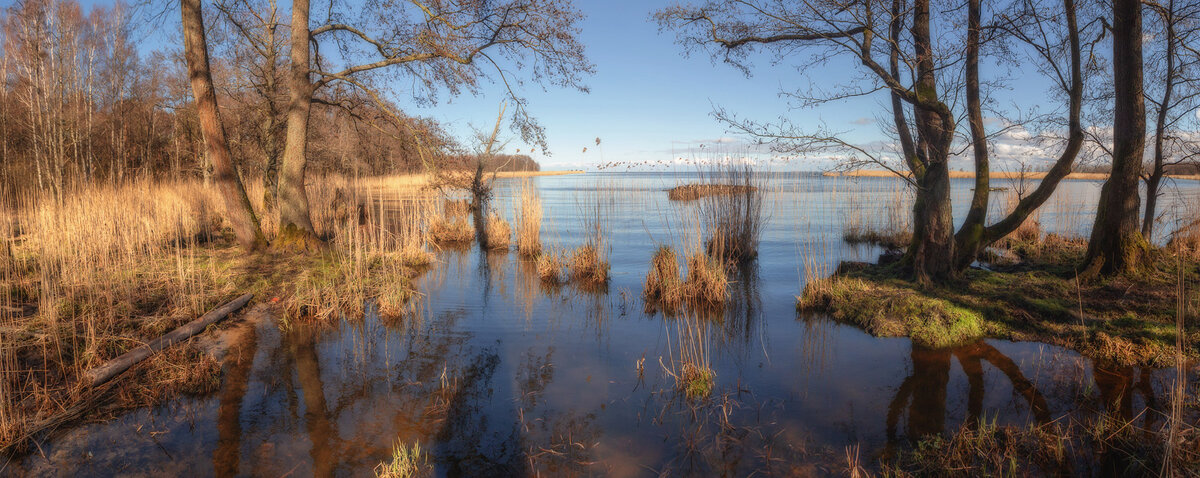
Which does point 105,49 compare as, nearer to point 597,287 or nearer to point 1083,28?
point 597,287

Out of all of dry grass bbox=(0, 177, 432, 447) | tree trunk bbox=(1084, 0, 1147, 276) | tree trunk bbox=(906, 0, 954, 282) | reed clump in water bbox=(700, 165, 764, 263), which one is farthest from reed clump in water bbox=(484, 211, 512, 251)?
tree trunk bbox=(1084, 0, 1147, 276)

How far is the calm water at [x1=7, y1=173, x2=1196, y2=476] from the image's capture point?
3.53 metres

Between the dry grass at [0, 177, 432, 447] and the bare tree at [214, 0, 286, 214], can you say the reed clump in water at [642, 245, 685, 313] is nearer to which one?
the dry grass at [0, 177, 432, 447]

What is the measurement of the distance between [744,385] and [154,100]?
714 inches

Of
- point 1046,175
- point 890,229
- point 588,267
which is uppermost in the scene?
point 1046,175

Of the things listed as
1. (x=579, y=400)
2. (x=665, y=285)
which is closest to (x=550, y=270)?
(x=665, y=285)

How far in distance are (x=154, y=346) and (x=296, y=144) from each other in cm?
498

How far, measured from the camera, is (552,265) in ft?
30.4

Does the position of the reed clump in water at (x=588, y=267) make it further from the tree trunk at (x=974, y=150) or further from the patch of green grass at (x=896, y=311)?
the tree trunk at (x=974, y=150)

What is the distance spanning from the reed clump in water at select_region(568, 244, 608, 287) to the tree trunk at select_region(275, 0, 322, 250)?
14.2 ft

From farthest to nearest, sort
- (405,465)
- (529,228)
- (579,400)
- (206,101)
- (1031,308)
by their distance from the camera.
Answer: (529,228) < (206,101) < (1031,308) < (579,400) < (405,465)

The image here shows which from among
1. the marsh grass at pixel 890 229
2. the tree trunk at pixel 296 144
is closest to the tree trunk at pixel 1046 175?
the marsh grass at pixel 890 229

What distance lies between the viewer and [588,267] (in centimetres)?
919

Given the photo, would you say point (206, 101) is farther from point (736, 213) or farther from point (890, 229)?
point (890, 229)
